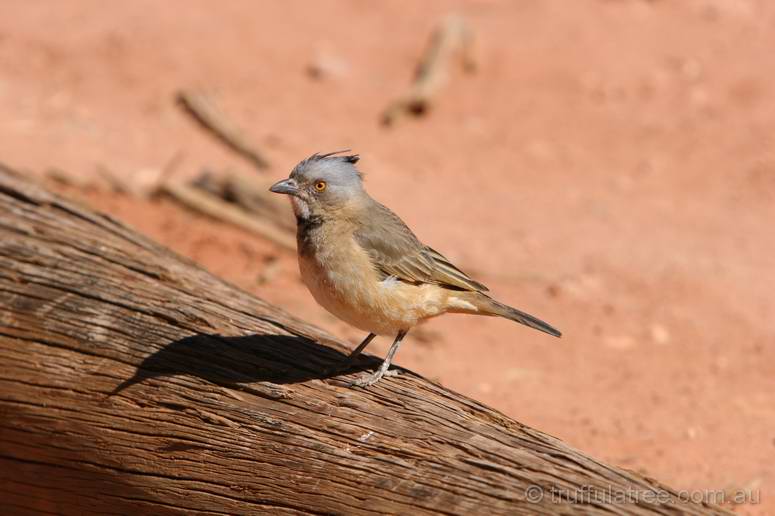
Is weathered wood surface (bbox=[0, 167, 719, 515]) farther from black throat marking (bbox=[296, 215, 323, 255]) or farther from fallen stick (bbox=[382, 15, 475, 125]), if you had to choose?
fallen stick (bbox=[382, 15, 475, 125])

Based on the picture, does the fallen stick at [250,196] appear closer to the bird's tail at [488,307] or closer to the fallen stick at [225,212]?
the fallen stick at [225,212]

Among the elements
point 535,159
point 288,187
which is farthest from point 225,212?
point 288,187

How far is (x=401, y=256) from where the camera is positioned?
17.5ft

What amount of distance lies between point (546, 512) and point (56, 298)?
3.03 m

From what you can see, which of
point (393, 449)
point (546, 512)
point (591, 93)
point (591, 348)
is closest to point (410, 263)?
point (393, 449)

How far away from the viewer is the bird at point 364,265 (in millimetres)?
5137

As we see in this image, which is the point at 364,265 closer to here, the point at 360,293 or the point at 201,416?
the point at 360,293

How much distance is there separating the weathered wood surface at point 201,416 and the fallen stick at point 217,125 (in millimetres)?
5550

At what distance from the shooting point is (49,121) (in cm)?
1184

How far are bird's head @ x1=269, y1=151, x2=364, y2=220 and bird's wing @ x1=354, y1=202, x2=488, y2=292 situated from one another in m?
0.19

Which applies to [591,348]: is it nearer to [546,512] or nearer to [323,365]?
[323,365]

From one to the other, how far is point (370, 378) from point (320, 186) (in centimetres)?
114

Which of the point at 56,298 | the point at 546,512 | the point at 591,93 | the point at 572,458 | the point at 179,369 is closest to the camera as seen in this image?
the point at 546,512

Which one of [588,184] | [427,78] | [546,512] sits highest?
[427,78]
